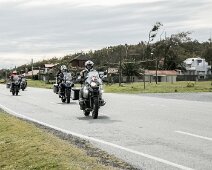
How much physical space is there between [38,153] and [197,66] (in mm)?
131460

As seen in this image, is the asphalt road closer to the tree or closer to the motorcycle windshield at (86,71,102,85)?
the motorcycle windshield at (86,71,102,85)

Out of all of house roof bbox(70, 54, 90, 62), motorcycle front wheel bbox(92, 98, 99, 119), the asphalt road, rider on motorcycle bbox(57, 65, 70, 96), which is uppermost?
house roof bbox(70, 54, 90, 62)

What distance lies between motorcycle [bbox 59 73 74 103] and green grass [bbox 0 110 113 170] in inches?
513

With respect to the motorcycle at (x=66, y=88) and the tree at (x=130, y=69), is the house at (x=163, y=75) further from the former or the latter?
the motorcycle at (x=66, y=88)

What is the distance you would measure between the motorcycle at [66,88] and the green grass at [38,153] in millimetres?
13038

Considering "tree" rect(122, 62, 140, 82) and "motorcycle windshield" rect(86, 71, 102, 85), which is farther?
"tree" rect(122, 62, 140, 82)

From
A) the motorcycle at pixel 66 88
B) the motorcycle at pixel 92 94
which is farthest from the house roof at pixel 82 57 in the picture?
the motorcycle at pixel 92 94

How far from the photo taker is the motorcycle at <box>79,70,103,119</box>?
55.9 ft

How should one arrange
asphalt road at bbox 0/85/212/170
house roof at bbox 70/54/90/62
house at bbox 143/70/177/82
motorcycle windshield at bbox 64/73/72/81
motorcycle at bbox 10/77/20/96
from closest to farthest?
Result: asphalt road at bbox 0/85/212/170 < motorcycle windshield at bbox 64/73/72/81 < motorcycle at bbox 10/77/20/96 < house at bbox 143/70/177/82 < house roof at bbox 70/54/90/62

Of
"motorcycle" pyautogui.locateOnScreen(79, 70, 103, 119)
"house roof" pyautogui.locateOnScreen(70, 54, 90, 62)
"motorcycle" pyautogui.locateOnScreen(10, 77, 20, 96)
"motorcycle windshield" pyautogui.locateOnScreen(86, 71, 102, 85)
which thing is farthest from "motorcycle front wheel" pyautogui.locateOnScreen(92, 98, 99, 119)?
"house roof" pyautogui.locateOnScreen(70, 54, 90, 62)

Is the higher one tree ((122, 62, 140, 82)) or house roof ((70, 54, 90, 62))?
house roof ((70, 54, 90, 62))

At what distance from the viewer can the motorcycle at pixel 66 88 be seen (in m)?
26.2

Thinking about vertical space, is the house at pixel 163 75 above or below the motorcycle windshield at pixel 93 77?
below

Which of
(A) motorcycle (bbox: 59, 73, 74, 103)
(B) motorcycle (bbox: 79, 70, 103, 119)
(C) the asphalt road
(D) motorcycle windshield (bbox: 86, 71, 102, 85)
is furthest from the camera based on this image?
(A) motorcycle (bbox: 59, 73, 74, 103)
